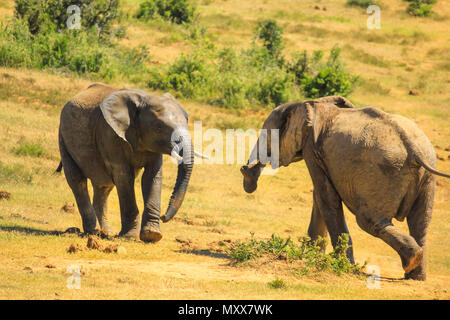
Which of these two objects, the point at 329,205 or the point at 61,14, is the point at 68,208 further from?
the point at 61,14

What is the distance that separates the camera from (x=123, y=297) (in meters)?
6.91

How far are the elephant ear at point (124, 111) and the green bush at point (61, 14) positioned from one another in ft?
48.9

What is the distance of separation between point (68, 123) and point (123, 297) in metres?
4.71

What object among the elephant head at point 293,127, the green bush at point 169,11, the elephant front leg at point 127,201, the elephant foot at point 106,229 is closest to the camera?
the elephant head at point 293,127

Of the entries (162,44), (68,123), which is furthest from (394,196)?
(162,44)

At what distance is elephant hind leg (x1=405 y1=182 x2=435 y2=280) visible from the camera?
8.68 metres

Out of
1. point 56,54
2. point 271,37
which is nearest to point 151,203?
point 56,54

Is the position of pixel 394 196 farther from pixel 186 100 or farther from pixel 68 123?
pixel 186 100

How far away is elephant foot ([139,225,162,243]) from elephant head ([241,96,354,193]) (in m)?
1.52

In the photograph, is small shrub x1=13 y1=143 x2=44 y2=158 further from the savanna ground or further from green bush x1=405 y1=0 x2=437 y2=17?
green bush x1=405 y1=0 x2=437 y2=17

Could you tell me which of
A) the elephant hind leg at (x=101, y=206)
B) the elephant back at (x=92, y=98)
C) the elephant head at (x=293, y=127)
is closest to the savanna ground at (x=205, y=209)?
the elephant hind leg at (x=101, y=206)

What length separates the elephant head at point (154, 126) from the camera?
991 centimetres

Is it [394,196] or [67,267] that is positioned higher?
[394,196]

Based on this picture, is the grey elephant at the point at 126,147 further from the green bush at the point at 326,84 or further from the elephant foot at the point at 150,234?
the green bush at the point at 326,84
